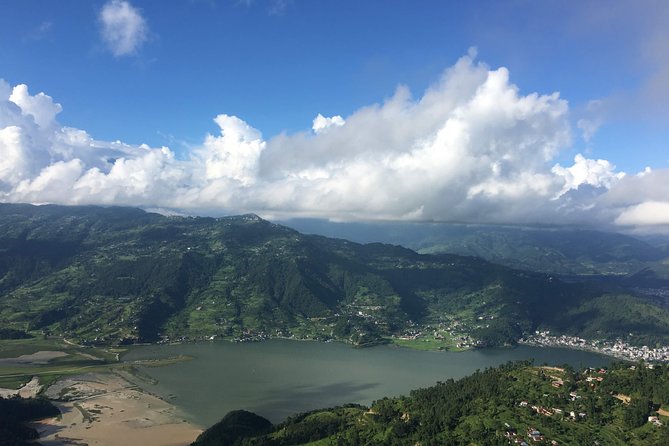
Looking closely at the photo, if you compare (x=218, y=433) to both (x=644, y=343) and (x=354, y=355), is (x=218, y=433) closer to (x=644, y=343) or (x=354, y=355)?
(x=354, y=355)

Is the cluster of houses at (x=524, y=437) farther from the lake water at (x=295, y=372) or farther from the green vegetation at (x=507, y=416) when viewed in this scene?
the lake water at (x=295, y=372)

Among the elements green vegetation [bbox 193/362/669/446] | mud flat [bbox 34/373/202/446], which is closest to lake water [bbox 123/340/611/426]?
mud flat [bbox 34/373/202/446]

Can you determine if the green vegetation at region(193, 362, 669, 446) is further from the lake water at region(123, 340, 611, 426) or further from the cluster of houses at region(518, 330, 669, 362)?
the cluster of houses at region(518, 330, 669, 362)

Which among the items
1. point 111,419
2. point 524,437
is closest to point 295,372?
point 111,419

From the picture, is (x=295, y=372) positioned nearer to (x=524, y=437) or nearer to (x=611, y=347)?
(x=524, y=437)

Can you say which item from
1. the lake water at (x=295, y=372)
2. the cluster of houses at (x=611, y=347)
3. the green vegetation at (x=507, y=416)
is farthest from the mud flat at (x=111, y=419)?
the cluster of houses at (x=611, y=347)

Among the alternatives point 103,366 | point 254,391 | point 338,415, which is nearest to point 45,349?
point 103,366

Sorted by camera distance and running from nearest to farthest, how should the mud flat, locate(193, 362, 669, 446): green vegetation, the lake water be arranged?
1. locate(193, 362, 669, 446): green vegetation
2. the mud flat
3. the lake water

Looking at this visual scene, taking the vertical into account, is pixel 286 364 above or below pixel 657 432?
below
